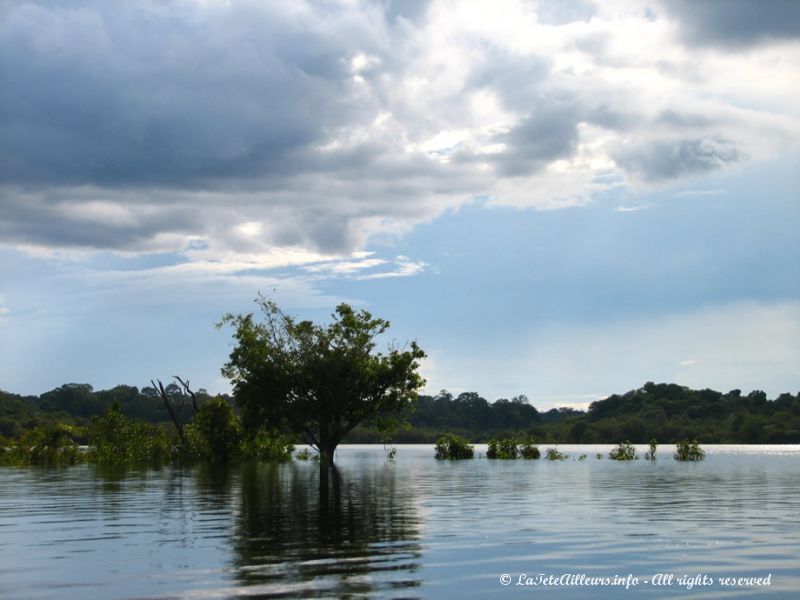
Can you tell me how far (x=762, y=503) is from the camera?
3478cm

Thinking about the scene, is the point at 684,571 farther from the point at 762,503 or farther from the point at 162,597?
the point at 762,503

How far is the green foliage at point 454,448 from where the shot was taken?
102631 mm

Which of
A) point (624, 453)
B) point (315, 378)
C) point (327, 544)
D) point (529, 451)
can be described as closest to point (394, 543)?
point (327, 544)

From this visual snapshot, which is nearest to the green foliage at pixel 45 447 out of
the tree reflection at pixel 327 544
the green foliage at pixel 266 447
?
the green foliage at pixel 266 447

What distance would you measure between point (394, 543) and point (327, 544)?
1750 mm

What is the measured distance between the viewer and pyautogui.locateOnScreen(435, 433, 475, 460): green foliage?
103 meters

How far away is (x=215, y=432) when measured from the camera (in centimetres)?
8669

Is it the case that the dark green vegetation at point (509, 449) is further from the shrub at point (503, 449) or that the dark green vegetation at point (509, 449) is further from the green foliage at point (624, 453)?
the green foliage at point (624, 453)

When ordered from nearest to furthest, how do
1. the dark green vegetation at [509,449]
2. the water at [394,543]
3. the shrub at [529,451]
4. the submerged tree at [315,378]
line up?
1. the water at [394,543]
2. the submerged tree at [315,378]
3. the shrub at [529,451]
4. the dark green vegetation at [509,449]

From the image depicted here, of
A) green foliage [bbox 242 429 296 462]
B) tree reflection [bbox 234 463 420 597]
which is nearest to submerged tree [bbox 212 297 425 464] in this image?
green foliage [bbox 242 429 296 462]

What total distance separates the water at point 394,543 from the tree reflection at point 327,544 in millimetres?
58

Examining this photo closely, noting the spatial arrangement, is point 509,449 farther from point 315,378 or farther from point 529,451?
point 315,378

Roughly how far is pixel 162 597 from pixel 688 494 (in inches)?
1246

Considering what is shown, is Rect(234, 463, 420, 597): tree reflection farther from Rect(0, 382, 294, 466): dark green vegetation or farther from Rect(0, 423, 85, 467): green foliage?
Rect(0, 423, 85, 467): green foliage
